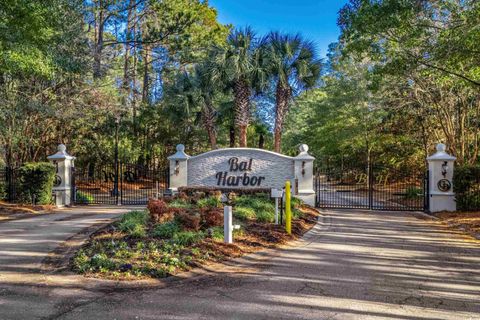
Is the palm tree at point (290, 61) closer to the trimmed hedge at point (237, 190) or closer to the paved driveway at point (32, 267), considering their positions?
the trimmed hedge at point (237, 190)

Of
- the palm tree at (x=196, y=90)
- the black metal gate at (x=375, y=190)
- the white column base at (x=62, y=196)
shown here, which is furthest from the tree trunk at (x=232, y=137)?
the white column base at (x=62, y=196)

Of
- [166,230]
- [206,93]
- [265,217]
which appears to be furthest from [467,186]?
[206,93]

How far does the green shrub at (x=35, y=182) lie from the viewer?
14.4m

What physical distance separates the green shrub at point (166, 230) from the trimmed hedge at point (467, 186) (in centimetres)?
973

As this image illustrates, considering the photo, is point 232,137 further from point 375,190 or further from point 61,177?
point 61,177

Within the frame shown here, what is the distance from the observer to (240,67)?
18.4 meters

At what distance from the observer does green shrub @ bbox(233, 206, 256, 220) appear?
9.58 metres

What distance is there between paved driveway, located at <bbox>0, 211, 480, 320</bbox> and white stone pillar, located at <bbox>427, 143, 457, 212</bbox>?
6.11m

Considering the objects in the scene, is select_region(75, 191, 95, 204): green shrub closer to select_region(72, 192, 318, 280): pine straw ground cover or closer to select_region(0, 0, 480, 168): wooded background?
select_region(0, 0, 480, 168): wooded background

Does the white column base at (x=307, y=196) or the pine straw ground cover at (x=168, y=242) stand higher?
the white column base at (x=307, y=196)

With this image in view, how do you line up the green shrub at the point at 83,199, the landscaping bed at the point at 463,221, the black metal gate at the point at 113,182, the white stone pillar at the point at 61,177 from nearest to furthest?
the landscaping bed at the point at 463,221 → the white stone pillar at the point at 61,177 → the green shrub at the point at 83,199 → the black metal gate at the point at 113,182

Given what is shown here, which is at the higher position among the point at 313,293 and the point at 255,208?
the point at 255,208

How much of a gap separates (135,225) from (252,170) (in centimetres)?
738

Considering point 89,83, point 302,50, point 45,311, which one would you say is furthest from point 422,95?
point 45,311
